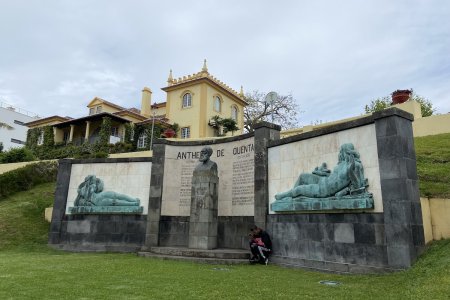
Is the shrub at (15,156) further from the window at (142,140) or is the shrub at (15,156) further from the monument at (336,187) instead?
the monument at (336,187)

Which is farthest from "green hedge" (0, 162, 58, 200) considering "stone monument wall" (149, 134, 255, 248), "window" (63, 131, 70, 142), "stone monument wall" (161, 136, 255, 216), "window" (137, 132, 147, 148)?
"window" (63, 131, 70, 142)

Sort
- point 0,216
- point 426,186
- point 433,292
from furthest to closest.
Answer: point 0,216 → point 426,186 → point 433,292

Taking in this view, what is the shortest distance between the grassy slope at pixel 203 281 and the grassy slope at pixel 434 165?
271 cm

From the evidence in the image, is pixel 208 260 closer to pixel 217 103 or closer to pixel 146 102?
pixel 217 103

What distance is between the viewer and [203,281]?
23.5 feet

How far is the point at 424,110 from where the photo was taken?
43.4 meters

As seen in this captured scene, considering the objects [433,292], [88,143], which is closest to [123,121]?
[88,143]

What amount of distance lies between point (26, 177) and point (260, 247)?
A: 56.7 feet

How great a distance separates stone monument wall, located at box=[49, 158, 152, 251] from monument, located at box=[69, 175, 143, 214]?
0.18 meters

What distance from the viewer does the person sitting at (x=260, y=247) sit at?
33.6ft

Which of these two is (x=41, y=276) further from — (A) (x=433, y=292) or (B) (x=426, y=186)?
(B) (x=426, y=186)

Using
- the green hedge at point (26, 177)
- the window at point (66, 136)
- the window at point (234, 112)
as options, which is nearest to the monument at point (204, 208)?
the green hedge at point (26, 177)

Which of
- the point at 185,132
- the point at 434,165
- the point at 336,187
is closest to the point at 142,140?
the point at 185,132

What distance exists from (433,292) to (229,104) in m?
34.0
